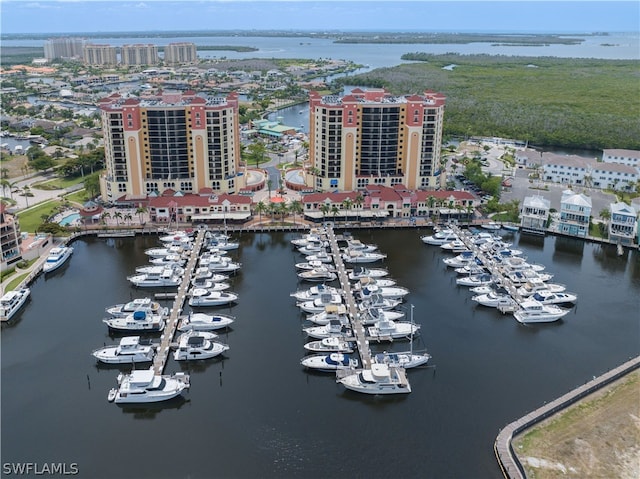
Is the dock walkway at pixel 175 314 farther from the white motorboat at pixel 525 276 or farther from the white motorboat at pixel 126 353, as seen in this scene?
the white motorboat at pixel 525 276

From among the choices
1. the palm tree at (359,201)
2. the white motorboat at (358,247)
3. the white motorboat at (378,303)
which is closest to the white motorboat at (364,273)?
the white motorboat at (358,247)

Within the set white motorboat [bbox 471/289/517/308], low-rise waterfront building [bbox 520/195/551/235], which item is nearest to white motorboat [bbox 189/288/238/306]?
white motorboat [bbox 471/289/517/308]

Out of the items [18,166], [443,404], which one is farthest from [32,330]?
[18,166]

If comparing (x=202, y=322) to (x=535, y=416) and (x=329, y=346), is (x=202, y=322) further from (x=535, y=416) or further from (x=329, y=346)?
(x=535, y=416)

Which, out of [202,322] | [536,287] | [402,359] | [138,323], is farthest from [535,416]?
[138,323]

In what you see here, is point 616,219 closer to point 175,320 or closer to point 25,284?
point 175,320

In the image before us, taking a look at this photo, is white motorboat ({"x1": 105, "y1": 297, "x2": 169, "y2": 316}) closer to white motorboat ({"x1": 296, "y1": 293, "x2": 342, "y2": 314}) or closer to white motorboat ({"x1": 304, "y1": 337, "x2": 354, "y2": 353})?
white motorboat ({"x1": 296, "y1": 293, "x2": 342, "y2": 314})
